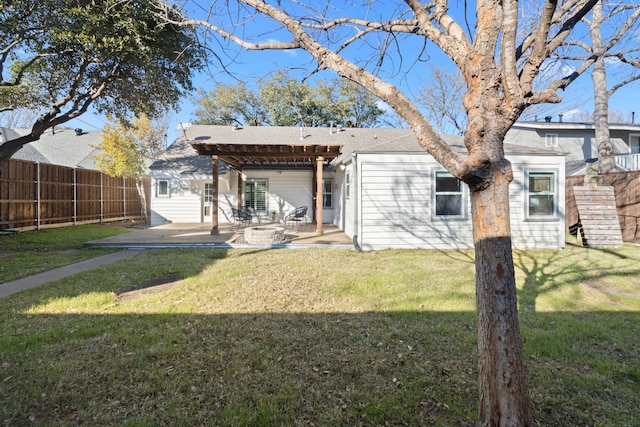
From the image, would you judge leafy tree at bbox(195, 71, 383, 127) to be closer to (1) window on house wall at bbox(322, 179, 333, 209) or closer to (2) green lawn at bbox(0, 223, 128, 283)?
(1) window on house wall at bbox(322, 179, 333, 209)

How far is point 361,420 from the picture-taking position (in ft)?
7.08

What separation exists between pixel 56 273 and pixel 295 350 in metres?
5.44

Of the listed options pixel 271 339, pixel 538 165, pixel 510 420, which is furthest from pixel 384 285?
pixel 538 165

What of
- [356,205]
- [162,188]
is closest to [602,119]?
[356,205]

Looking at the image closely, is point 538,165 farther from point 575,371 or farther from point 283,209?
point 283,209

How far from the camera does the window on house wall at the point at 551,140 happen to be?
19.1 meters

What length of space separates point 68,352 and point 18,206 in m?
11.8

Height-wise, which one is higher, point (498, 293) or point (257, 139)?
point (257, 139)

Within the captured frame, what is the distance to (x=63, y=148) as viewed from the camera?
18734 mm

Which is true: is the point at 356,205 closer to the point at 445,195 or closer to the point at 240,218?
the point at 445,195

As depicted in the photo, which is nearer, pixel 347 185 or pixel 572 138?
pixel 347 185

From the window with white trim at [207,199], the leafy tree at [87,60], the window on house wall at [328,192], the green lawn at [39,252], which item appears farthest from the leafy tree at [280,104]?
the green lawn at [39,252]

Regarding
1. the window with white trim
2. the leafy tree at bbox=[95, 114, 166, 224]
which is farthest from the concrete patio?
the leafy tree at bbox=[95, 114, 166, 224]

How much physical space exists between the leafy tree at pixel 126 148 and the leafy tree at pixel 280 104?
31.2ft
